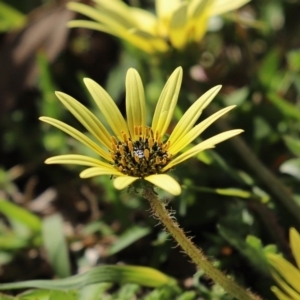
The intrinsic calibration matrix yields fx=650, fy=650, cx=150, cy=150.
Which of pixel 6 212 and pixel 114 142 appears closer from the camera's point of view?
pixel 114 142

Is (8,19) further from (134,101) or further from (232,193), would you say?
(232,193)

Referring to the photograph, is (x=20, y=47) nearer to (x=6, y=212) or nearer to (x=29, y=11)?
(x=29, y=11)

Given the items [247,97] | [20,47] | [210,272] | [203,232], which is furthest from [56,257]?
[20,47]

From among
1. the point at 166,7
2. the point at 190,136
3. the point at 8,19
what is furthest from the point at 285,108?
the point at 8,19

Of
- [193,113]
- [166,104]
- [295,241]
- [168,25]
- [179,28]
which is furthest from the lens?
[168,25]

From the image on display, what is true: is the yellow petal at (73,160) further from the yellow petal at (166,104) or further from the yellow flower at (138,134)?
the yellow petal at (166,104)

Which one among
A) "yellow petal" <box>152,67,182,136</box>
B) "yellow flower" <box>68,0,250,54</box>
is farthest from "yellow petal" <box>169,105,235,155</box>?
"yellow flower" <box>68,0,250,54</box>

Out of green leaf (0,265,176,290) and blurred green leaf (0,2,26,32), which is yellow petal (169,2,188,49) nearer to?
green leaf (0,265,176,290)

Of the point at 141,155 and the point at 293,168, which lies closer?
the point at 141,155
